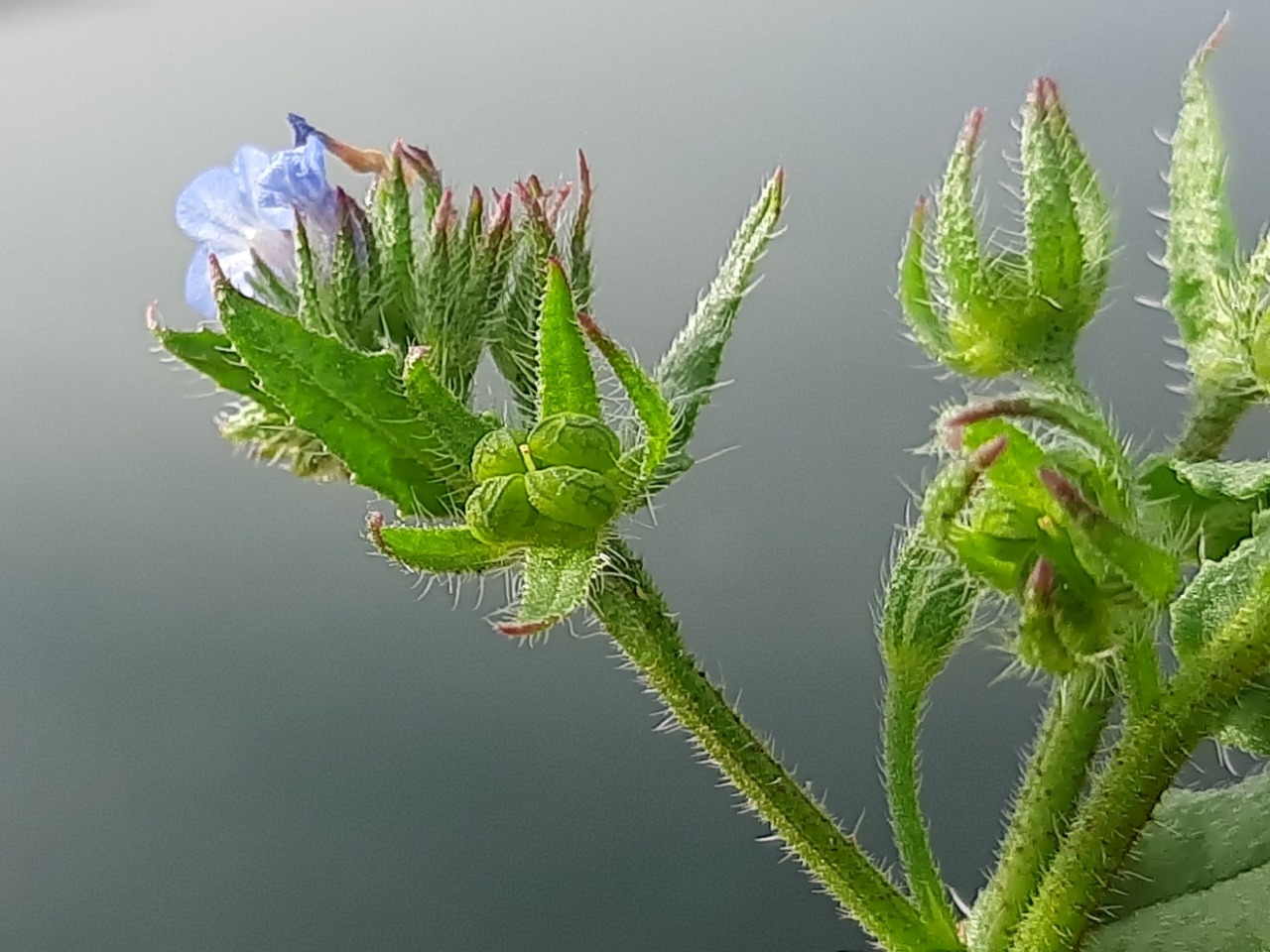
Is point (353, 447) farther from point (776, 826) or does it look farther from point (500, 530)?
point (776, 826)

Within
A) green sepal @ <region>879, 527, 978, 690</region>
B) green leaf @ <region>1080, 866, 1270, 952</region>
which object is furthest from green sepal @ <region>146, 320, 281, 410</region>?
green leaf @ <region>1080, 866, 1270, 952</region>

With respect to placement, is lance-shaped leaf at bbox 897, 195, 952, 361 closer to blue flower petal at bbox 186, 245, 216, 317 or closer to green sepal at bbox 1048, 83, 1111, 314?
green sepal at bbox 1048, 83, 1111, 314

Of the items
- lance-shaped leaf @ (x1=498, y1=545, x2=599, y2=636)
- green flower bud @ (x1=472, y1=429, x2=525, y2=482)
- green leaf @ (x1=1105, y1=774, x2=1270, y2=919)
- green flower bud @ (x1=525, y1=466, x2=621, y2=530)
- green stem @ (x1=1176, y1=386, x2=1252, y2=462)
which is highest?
green flower bud @ (x1=472, y1=429, x2=525, y2=482)

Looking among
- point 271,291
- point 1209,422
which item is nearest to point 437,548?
point 271,291

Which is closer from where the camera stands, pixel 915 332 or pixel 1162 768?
pixel 1162 768

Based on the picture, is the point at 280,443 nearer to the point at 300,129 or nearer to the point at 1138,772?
the point at 300,129

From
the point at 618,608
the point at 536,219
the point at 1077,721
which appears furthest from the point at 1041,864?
the point at 536,219

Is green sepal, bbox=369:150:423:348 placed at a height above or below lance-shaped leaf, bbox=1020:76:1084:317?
above
